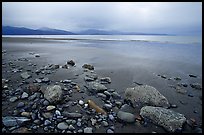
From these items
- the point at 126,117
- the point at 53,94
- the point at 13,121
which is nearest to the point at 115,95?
the point at 126,117

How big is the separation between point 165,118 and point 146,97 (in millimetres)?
957

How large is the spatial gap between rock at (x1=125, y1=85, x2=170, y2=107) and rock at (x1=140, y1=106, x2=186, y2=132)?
0.52 meters

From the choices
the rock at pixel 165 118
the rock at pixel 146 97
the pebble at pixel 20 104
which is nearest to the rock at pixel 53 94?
the pebble at pixel 20 104

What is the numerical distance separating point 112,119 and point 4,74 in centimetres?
545

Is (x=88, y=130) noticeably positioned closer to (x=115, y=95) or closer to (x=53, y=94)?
(x=53, y=94)

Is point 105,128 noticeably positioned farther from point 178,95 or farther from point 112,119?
point 178,95

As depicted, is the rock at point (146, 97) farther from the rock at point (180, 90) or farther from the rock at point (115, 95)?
the rock at point (180, 90)

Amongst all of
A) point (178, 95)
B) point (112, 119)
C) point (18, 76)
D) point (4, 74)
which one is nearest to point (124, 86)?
point (178, 95)

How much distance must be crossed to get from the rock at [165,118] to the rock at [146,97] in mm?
523

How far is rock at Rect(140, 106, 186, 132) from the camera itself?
3.49 metres

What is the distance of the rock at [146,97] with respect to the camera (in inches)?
174

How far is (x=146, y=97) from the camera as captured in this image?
4.48 meters

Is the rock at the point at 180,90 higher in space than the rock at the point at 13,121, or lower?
higher

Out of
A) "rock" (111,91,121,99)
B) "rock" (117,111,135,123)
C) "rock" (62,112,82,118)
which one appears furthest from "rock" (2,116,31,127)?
"rock" (111,91,121,99)
